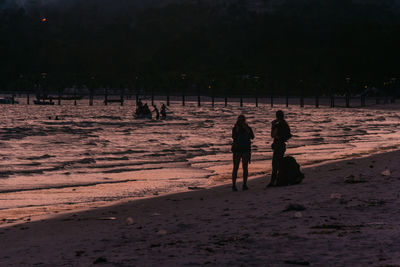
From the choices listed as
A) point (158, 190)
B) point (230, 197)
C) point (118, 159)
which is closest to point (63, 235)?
point (230, 197)

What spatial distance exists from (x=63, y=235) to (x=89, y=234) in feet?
1.75

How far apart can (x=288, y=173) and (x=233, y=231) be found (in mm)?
6552

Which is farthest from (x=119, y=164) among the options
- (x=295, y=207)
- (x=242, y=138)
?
(x=295, y=207)

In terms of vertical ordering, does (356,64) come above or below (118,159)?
above

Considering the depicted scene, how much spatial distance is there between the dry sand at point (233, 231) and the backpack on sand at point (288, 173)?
98cm

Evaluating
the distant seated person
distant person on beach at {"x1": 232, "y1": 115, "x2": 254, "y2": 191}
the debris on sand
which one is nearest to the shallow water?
distant person on beach at {"x1": 232, "y1": 115, "x2": 254, "y2": 191}

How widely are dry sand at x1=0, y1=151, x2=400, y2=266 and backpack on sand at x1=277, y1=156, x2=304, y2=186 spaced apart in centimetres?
98

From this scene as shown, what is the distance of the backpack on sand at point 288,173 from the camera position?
1792 centimetres

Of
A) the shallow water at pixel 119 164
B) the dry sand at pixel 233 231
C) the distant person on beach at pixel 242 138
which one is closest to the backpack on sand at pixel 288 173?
the dry sand at pixel 233 231

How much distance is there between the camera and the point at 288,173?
18.0 metres

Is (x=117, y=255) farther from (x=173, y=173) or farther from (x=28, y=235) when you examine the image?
(x=173, y=173)

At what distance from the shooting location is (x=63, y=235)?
12430 millimetres

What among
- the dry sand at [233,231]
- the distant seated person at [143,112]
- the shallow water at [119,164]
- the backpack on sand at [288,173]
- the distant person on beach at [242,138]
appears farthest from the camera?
the distant seated person at [143,112]

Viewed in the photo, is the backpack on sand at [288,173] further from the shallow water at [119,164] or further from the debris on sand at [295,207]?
the debris on sand at [295,207]
